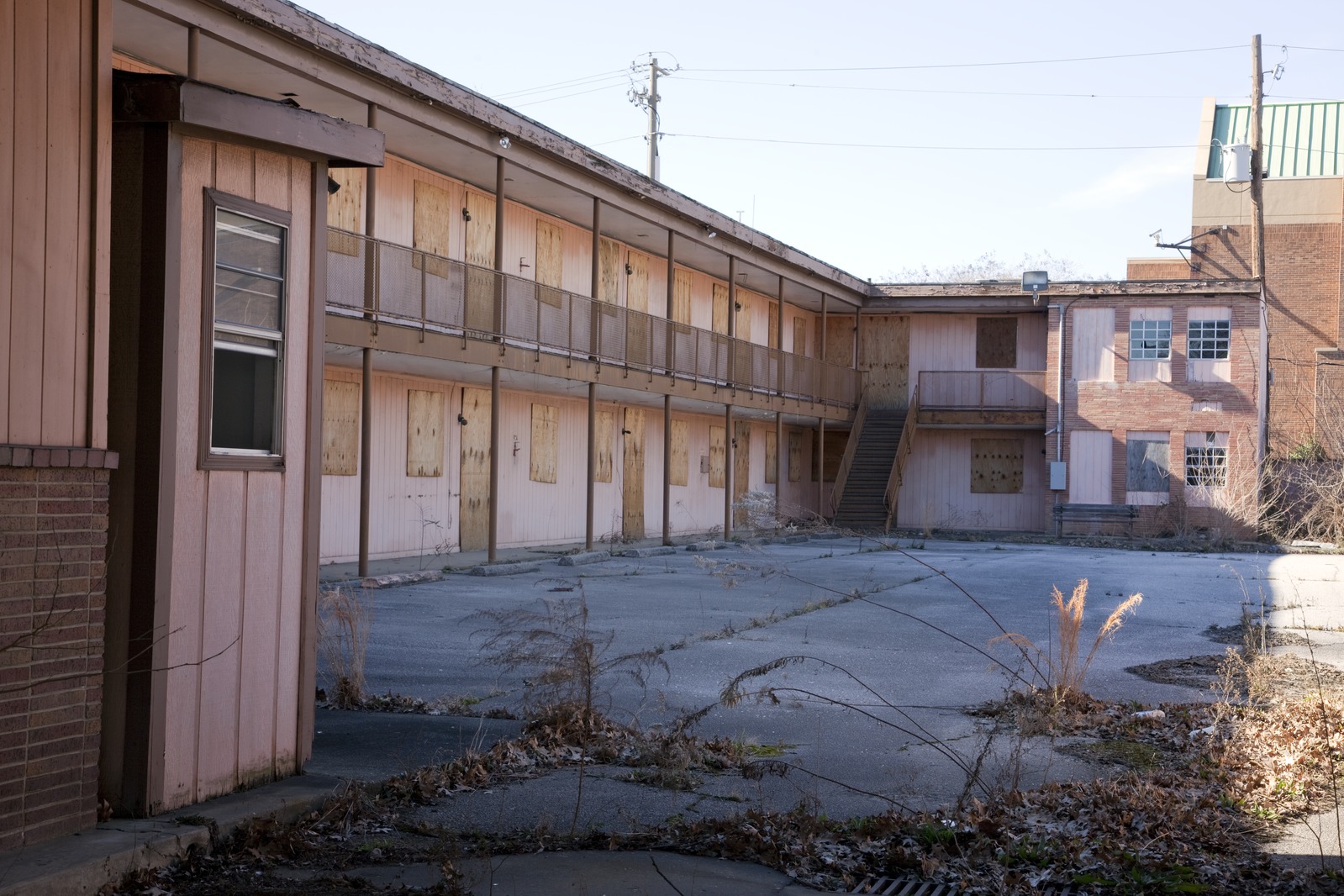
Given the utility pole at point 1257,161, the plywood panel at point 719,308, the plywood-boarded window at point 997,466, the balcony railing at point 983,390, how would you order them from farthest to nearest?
the utility pole at point 1257,161 → the plywood-boarded window at point 997,466 → the balcony railing at point 983,390 → the plywood panel at point 719,308

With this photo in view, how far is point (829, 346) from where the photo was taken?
37.0 meters

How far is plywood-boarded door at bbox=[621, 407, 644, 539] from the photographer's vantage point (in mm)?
27031

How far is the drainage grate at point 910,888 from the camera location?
5.04m

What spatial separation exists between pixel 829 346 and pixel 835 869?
106 ft

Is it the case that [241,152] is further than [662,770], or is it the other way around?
[662,770]

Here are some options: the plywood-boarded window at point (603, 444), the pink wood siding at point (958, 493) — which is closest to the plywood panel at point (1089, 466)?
the pink wood siding at point (958, 493)

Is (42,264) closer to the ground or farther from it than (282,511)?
farther from it

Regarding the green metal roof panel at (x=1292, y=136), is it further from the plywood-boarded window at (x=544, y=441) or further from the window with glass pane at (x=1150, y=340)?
the plywood-boarded window at (x=544, y=441)

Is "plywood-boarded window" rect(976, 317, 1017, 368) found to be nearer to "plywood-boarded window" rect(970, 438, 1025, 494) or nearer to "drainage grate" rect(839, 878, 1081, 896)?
"plywood-boarded window" rect(970, 438, 1025, 494)

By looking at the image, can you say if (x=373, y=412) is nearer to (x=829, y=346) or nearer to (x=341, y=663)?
(x=341, y=663)

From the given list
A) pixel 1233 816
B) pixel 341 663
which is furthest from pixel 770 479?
pixel 1233 816

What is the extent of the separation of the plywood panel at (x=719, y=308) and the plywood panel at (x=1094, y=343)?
9503 millimetres

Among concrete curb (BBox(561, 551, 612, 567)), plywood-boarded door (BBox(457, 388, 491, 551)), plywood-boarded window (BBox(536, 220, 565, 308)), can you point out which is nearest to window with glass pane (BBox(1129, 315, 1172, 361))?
plywood-boarded window (BBox(536, 220, 565, 308))

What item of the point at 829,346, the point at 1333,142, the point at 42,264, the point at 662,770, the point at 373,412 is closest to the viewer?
the point at 42,264
